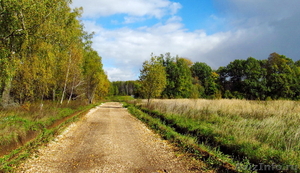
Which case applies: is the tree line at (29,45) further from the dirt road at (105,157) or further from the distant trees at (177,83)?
the distant trees at (177,83)

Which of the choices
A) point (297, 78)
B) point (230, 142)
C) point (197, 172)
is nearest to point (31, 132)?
point (197, 172)

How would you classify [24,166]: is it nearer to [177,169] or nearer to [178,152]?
[177,169]

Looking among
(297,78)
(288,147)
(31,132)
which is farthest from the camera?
(297,78)

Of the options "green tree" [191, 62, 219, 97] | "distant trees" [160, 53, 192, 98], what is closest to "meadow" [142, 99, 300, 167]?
"distant trees" [160, 53, 192, 98]

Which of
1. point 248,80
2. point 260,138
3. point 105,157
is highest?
point 248,80

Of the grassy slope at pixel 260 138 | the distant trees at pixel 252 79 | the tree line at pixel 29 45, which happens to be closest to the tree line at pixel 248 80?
the distant trees at pixel 252 79

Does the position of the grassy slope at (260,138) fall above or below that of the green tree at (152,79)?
below

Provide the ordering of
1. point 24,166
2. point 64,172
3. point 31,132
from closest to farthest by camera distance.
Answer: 1. point 64,172
2. point 24,166
3. point 31,132

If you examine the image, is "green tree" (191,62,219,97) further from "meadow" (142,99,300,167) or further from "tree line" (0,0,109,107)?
"meadow" (142,99,300,167)

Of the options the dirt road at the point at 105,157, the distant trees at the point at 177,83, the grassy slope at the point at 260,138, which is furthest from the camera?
the distant trees at the point at 177,83

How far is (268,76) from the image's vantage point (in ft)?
181

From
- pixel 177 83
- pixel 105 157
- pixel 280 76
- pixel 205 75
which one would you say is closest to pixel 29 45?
pixel 105 157

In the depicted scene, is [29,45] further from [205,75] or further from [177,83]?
[205,75]

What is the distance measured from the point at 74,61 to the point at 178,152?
2082 centimetres
